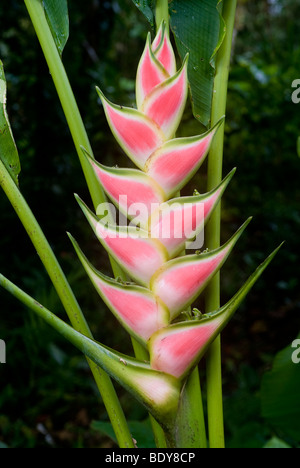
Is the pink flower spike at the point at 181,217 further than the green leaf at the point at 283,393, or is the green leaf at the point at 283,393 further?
the green leaf at the point at 283,393

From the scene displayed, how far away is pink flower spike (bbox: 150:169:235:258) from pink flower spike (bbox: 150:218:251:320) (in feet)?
0.06

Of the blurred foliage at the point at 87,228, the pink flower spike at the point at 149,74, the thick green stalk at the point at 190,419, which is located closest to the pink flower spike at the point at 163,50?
the pink flower spike at the point at 149,74

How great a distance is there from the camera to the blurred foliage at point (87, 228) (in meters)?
1.13

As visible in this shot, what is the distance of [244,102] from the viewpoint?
1.73 metres

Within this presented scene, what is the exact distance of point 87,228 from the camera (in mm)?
1597

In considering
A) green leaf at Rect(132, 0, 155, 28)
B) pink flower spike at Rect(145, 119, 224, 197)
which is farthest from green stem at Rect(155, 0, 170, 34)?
pink flower spike at Rect(145, 119, 224, 197)

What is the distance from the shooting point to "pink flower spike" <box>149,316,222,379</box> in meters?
0.35

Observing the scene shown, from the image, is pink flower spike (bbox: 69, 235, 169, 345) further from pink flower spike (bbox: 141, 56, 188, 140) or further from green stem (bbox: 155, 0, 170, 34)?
green stem (bbox: 155, 0, 170, 34)

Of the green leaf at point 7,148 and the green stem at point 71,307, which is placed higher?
the green leaf at point 7,148

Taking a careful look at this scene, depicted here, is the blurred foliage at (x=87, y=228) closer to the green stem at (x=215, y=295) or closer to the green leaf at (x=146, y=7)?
the green stem at (x=215, y=295)

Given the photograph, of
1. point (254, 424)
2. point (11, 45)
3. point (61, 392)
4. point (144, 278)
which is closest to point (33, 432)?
point (61, 392)

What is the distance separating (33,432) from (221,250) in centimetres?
90

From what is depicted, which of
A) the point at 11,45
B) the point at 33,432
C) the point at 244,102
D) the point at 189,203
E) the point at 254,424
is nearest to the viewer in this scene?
the point at 189,203
